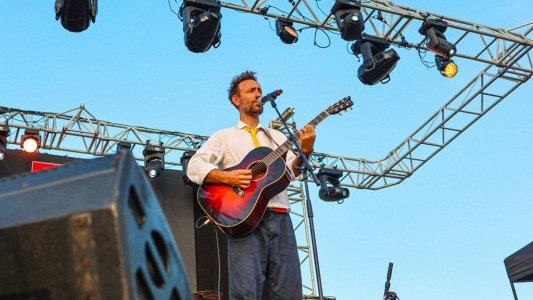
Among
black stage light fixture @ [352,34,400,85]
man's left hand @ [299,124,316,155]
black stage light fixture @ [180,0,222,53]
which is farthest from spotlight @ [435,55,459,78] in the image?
man's left hand @ [299,124,316,155]

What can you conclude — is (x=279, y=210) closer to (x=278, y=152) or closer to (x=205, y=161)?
(x=278, y=152)

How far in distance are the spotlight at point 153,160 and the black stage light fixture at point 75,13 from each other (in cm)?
242

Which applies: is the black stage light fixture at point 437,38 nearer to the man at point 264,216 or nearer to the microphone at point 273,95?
the man at point 264,216

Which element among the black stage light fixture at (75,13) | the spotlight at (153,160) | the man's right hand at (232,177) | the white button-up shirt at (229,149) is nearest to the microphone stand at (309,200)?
the white button-up shirt at (229,149)

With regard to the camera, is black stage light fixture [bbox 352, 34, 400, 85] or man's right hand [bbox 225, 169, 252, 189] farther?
black stage light fixture [bbox 352, 34, 400, 85]

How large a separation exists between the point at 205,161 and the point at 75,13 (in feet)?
12.1

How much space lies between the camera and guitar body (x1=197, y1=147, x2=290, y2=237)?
11.5 feet

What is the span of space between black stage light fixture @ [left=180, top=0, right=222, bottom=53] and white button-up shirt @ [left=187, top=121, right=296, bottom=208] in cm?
349

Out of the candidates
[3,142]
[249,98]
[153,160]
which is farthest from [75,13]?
[249,98]

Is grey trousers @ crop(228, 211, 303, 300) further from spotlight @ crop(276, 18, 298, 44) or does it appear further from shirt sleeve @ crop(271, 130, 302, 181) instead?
spotlight @ crop(276, 18, 298, 44)

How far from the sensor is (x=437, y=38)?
27.6 feet

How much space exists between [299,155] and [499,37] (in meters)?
6.13

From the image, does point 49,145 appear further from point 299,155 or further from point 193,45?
point 299,155

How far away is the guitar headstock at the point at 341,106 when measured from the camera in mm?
4297
